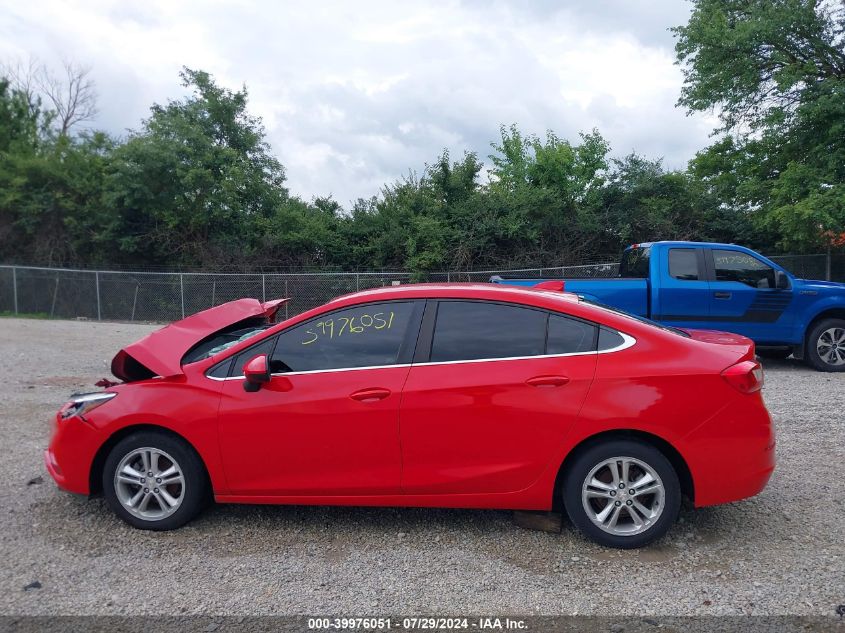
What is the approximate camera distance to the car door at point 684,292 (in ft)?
32.6

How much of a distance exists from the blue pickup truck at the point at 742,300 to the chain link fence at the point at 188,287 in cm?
806

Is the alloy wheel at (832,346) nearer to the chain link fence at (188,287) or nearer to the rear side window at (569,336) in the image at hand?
the rear side window at (569,336)

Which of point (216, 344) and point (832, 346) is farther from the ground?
point (216, 344)

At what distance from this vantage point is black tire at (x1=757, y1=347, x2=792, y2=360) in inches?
427

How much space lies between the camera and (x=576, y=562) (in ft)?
12.3

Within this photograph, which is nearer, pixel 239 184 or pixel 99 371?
pixel 99 371

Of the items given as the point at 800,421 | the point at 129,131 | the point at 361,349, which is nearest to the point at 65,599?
the point at 361,349

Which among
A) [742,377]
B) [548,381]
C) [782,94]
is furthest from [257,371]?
[782,94]

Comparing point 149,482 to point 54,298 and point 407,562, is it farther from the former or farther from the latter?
point 54,298

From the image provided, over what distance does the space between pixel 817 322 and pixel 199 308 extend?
1639cm

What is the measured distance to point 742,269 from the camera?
32.9 feet

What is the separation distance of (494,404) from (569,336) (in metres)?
0.65

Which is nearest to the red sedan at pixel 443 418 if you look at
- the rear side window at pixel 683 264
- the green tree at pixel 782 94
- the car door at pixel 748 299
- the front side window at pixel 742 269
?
the rear side window at pixel 683 264

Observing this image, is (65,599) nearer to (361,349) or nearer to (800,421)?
(361,349)
